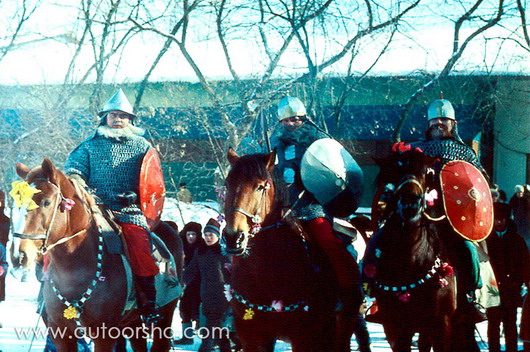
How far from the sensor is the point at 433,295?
18.4 ft

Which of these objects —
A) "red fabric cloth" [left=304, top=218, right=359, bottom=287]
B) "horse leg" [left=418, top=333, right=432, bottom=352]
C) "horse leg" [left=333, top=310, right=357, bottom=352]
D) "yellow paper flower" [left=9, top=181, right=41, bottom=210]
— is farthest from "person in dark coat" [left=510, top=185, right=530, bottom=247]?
"yellow paper flower" [left=9, top=181, right=41, bottom=210]

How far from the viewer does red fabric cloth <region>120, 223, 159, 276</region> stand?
585 centimetres

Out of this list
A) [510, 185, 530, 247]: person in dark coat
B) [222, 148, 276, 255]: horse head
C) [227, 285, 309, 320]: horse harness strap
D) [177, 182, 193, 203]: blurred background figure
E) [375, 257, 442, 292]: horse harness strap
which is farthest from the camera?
[177, 182, 193, 203]: blurred background figure

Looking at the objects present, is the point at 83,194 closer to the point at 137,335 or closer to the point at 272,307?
the point at 137,335

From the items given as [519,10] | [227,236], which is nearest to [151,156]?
[227,236]

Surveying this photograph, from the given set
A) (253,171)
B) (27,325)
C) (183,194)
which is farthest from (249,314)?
(183,194)

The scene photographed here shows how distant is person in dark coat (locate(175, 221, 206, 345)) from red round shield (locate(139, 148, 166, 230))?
274 cm

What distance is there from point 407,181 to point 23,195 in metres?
2.74

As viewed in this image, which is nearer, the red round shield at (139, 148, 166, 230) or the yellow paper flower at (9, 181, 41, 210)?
the yellow paper flower at (9, 181, 41, 210)

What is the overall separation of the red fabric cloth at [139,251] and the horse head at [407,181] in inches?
79.0

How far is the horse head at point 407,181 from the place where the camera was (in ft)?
17.1

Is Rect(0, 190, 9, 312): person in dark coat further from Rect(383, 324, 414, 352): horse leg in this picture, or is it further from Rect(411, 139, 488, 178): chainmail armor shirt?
Rect(411, 139, 488, 178): chainmail armor shirt

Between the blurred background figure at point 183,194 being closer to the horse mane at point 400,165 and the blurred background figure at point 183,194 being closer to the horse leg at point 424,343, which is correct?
the horse leg at point 424,343

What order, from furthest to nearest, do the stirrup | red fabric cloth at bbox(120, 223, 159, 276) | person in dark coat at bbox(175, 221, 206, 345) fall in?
person in dark coat at bbox(175, 221, 206, 345), the stirrup, red fabric cloth at bbox(120, 223, 159, 276)
